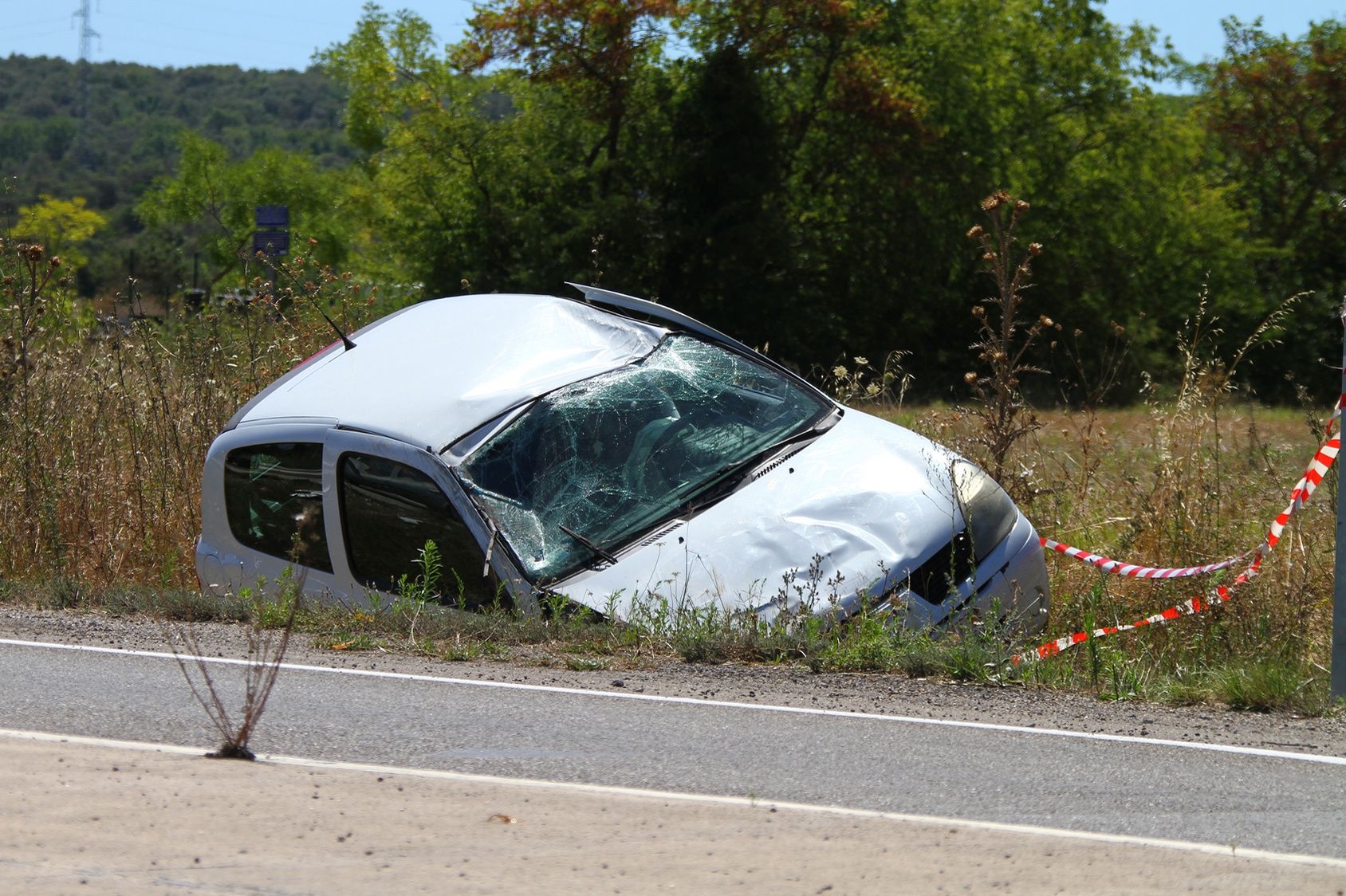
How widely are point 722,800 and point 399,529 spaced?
346 centimetres

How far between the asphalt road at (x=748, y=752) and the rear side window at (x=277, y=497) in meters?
1.55

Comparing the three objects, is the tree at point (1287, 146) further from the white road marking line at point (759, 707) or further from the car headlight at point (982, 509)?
the white road marking line at point (759, 707)

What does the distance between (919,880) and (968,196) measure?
3027cm

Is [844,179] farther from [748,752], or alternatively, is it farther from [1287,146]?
[748,752]

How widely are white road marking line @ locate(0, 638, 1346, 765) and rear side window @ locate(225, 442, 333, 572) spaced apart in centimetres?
113

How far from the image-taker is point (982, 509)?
7.80 metres

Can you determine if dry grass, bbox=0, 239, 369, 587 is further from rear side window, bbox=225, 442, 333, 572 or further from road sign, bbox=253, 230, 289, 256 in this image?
rear side window, bbox=225, 442, 333, 572

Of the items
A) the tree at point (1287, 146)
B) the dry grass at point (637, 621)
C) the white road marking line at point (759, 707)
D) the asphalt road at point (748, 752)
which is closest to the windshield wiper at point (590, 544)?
the dry grass at point (637, 621)

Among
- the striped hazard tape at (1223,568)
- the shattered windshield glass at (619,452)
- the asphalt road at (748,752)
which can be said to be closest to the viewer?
the asphalt road at (748,752)

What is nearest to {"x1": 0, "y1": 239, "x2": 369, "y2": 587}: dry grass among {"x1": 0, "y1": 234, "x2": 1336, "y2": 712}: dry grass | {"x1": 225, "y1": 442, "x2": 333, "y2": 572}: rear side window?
{"x1": 0, "y1": 234, "x2": 1336, "y2": 712}: dry grass

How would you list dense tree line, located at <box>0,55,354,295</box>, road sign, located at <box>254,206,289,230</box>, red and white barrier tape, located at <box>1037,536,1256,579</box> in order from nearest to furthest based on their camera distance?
1. red and white barrier tape, located at <box>1037,536,1256,579</box>
2. road sign, located at <box>254,206,289,230</box>
3. dense tree line, located at <box>0,55,354,295</box>

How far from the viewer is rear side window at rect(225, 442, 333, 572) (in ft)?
25.7

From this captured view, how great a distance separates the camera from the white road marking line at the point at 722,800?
415cm

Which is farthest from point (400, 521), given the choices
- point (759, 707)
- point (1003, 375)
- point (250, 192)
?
point (250, 192)
